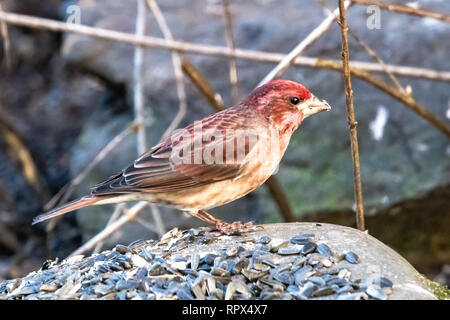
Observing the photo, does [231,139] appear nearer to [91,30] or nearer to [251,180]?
[251,180]

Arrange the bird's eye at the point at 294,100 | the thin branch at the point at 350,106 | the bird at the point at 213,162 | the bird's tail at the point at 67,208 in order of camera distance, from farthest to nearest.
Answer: the bird's eye at the point at 294,100 → the bird at the point at 213,162 → the bird's tail at the point at 67,208 → the thin branch at the point at 350,106

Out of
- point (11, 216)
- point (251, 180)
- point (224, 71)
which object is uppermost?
point (224, 71)

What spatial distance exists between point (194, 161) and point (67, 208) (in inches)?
31.9

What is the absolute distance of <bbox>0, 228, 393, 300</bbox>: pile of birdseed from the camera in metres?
3.19

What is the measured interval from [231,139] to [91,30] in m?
1.51

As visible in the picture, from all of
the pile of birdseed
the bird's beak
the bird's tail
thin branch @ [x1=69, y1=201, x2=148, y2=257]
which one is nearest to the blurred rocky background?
thin branch @ [x1=69, y1=201, x2=148, y2=257]

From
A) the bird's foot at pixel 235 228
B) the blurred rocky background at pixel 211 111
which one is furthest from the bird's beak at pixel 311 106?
the blurred rocky background at pixel 211 111

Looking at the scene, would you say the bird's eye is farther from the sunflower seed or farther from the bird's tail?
the bird's tail

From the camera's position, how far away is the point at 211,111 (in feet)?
21.5

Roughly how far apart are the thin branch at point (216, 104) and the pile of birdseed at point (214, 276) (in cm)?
179

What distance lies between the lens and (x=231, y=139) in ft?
14.3

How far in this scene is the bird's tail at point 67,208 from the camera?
405 centimetres

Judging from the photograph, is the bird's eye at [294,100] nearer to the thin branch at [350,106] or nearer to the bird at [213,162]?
the bird at [213,162]
